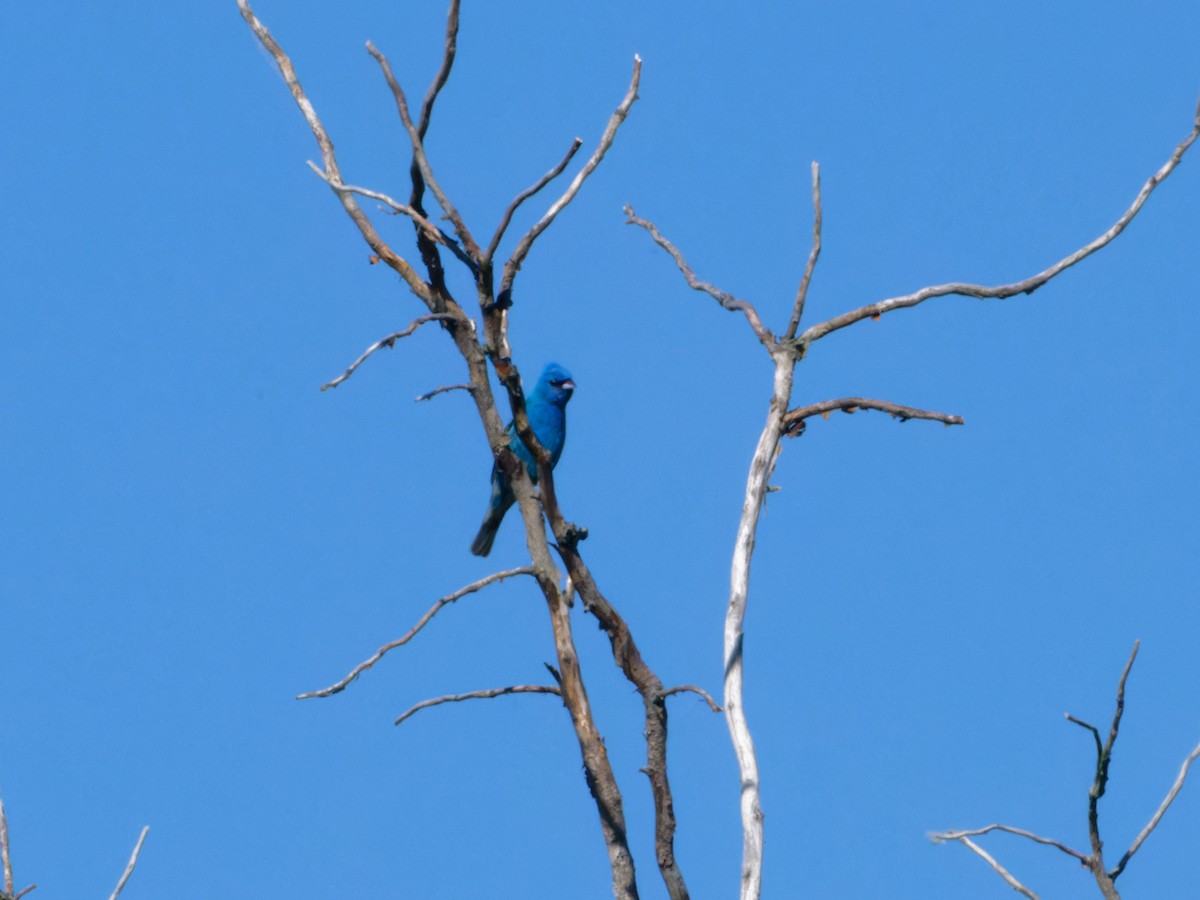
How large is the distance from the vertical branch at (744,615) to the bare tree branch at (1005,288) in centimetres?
27

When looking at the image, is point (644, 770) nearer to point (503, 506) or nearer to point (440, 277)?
point (440, 277)

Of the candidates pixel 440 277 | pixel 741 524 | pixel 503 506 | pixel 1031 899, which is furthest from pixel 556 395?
pixel 1031 899

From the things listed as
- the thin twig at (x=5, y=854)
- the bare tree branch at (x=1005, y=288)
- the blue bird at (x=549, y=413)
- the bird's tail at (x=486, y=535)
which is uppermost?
the blue bird at (x=549, y=413)

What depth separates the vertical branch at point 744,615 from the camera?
7586 millimetres

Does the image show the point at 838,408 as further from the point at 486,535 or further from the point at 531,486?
the point at 486,535

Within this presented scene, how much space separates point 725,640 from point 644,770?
85 cm

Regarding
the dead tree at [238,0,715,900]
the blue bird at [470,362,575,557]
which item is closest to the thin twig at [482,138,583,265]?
the dead tree at [238,0,715,900]

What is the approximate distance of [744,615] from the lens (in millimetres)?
7961

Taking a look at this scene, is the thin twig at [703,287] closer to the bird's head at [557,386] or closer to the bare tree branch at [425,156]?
the bare tree branch at [425,156]

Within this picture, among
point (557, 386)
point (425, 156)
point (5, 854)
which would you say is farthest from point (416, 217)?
point (557, 386)

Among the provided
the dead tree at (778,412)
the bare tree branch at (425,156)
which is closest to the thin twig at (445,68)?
the bare tree branch at (425,156)

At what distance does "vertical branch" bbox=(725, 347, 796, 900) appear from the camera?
24.9 feet

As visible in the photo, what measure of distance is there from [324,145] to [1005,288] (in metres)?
3.53

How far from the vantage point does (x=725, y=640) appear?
26.3 feet
